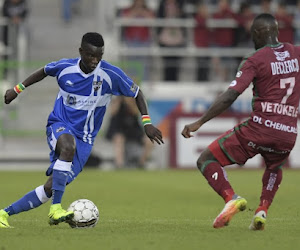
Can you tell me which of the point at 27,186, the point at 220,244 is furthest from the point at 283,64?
the point at 27,186

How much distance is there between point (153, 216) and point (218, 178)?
7.72 ft

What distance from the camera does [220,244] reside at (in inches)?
296

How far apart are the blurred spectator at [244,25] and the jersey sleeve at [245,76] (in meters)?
14.5

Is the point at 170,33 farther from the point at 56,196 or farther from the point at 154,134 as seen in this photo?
the point at 56,196

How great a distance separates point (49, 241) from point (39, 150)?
14.4m

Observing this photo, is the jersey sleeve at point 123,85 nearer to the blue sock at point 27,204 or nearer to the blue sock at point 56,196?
the blue sock at point 56,196

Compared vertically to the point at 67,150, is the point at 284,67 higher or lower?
higher

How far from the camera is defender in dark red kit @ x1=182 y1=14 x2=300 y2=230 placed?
8.45 metres

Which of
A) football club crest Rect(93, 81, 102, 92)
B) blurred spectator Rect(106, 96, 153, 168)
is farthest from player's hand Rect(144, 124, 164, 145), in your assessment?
blurred spectator Rect(106, 96, 153, 168)

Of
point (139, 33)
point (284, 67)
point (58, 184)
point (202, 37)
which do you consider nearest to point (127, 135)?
point (139, 33)

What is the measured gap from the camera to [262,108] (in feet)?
28.2

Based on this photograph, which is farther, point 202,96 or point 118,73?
point 202,96

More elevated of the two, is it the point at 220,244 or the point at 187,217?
the point at 220,244

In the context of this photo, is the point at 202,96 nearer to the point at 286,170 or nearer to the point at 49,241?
the point at 286,170
